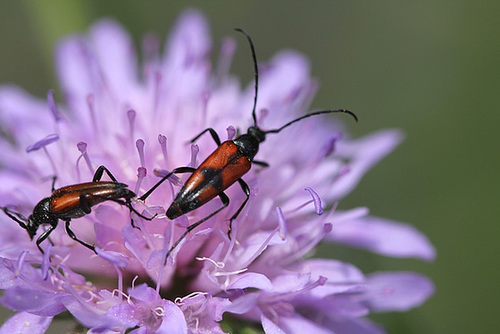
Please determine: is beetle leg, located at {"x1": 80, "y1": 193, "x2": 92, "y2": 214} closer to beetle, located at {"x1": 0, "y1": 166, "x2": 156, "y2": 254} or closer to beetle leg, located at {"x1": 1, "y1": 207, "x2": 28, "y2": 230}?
beetle, located at {"x1": 0, "y1": 166, "x2": 156, "y2": 254}

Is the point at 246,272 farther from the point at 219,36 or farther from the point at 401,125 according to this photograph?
the point at 219,36

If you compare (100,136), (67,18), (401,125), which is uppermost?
(67,18)

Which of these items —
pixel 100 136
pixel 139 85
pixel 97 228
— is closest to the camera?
pixel 97 228

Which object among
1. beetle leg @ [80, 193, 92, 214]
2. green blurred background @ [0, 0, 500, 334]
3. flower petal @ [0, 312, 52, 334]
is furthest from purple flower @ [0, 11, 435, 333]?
green blurred background @ [0, 0, 500, 334]

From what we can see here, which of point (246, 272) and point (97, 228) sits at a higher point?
point (97, 228)

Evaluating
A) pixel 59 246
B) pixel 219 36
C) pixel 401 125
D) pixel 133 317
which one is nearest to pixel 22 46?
pixel 219 36

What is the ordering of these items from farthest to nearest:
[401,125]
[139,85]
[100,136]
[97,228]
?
[401,125]
[139,85]
[100,136]
[97,228]
